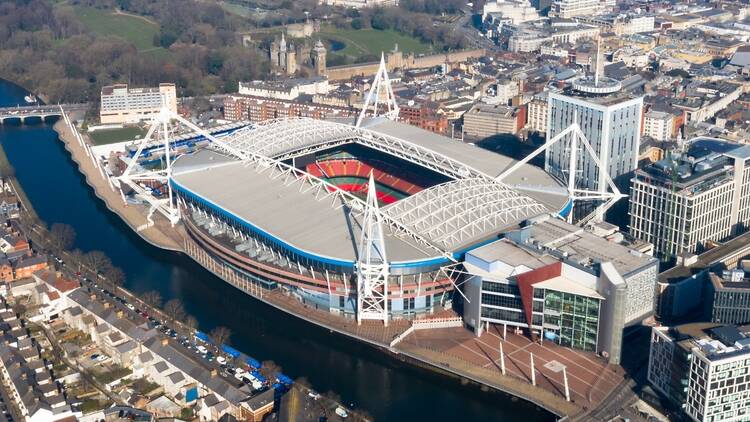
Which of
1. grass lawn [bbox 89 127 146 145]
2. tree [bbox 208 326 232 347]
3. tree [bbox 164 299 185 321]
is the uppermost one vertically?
grass lawn [bbox 89 127 146 145]

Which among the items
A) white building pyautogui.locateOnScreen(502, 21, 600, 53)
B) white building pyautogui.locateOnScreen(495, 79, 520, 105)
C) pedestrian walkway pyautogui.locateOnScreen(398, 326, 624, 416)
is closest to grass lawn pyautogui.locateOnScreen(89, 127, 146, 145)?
white building pyautogui.locateOnScreen(495, 79, 520, 105)

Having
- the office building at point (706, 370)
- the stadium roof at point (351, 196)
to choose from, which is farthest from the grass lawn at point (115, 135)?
the office building at point (706, 370)

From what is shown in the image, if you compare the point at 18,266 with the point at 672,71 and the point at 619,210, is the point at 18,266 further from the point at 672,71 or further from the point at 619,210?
the point at 672,71

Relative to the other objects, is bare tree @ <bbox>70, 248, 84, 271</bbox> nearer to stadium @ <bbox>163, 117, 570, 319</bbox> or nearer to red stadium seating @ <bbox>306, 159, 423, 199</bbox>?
stadium @ <bbox>163, 117, 570, 319</bbox>

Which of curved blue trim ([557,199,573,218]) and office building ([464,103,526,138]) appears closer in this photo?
curved blue trim ([557,199,573,218])

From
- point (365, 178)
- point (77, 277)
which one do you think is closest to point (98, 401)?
point (77, 277)

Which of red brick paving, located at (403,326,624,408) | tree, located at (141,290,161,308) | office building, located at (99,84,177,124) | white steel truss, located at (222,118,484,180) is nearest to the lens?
red brick paving, located at (403,326,624,408)

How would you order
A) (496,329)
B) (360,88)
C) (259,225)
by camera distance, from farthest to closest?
(360,88), (259,225), (496,329)

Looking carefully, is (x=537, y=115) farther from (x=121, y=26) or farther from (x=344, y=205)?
(x=121, y=26)
